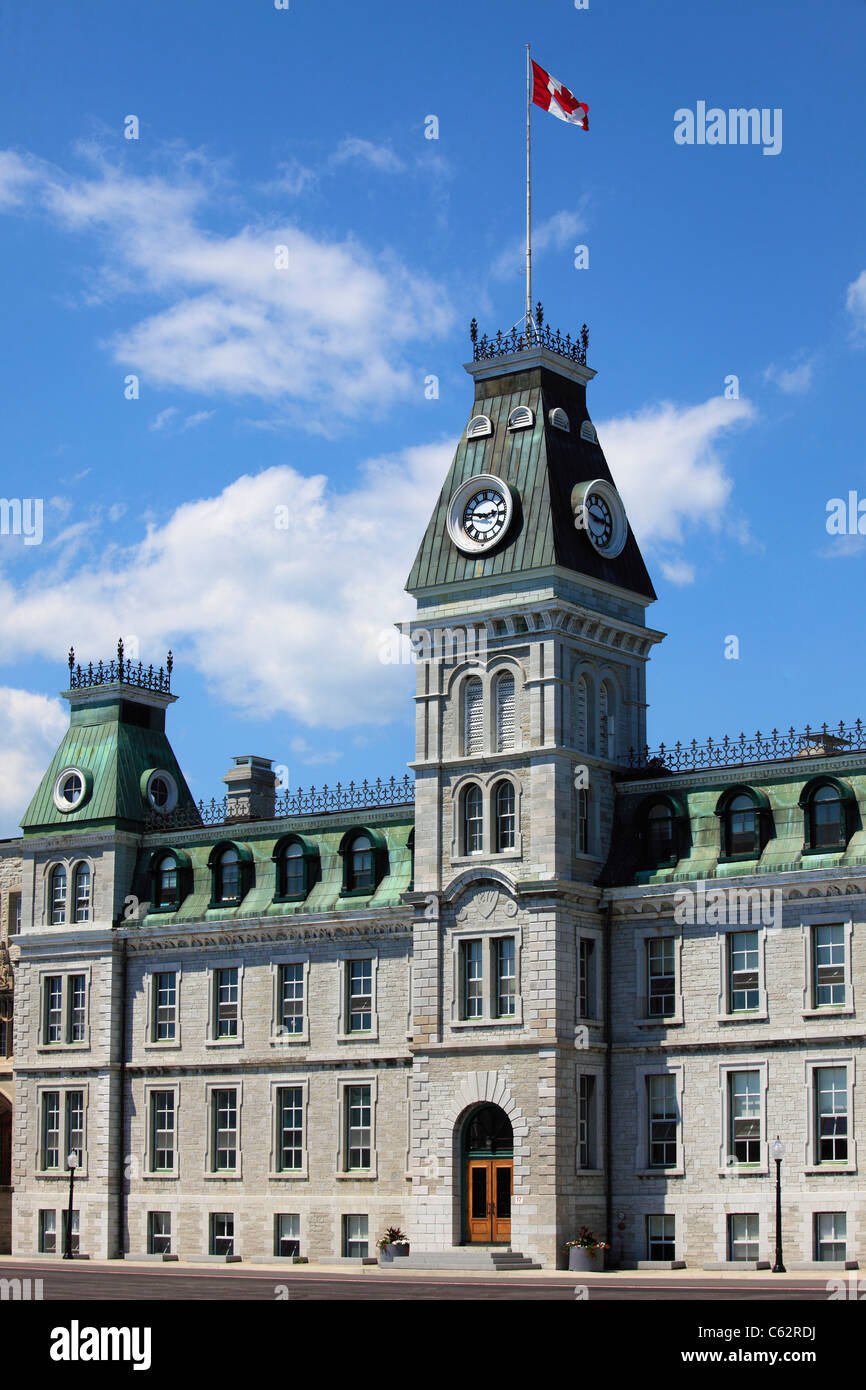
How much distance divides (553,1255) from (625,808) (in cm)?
1222

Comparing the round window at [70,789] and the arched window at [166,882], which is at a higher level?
the round window at [70,789]

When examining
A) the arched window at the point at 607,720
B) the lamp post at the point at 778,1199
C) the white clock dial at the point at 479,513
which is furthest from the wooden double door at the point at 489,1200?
the white clock dial at the point at 479,513

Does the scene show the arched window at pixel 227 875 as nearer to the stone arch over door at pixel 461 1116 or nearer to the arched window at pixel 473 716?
the arched window at pixel 473 716

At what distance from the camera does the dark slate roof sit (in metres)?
54.2

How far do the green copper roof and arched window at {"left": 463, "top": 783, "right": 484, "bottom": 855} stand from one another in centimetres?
1456

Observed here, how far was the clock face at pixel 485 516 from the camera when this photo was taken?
181 ft

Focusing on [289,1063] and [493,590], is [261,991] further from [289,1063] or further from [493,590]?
[493,590]

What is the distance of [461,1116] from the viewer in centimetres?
5291

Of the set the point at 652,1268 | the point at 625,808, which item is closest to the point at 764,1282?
the point at 652,1268

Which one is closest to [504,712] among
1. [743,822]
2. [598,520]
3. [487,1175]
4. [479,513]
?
[479,513]

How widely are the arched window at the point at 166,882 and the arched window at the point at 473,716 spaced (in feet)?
44.0

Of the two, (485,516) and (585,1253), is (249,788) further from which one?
(585,1253)

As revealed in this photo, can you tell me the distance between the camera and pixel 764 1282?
1763 inches
